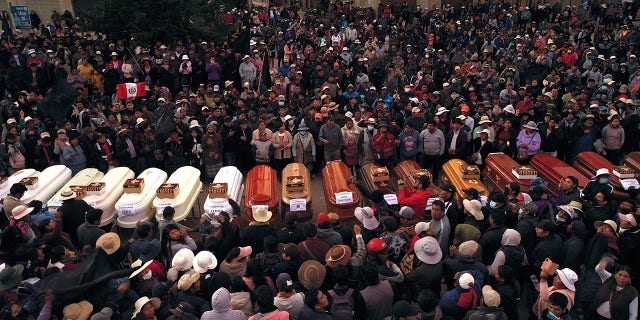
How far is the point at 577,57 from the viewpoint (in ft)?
44.5

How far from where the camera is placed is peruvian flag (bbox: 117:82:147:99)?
10.0 metres

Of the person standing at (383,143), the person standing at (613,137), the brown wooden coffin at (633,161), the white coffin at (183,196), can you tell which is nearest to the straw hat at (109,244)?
the white coffin at (183,196)

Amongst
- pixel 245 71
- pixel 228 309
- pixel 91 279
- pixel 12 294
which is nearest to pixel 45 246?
pixel 12 294

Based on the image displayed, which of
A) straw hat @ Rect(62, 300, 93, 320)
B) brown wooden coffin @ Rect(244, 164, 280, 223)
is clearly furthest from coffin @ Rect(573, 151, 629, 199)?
straw hat @ Rect(62, 300, 93, 320)

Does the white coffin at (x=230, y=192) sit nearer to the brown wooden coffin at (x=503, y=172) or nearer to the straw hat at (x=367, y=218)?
the straw hat at (x=367, y=218)

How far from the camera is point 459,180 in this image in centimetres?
714

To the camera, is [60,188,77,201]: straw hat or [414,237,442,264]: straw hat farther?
[60,188,77,201]: straw hat

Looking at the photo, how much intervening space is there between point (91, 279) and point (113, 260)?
1.31 feet

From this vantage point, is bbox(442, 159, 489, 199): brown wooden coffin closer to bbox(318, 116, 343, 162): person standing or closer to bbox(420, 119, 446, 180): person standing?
bbox(420, 119, 446, 180): person standing

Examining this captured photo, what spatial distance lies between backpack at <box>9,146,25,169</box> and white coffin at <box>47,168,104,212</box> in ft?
4.29

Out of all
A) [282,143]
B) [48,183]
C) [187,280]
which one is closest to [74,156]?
[48,183]

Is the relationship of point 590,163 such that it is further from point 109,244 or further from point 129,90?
point 129,90

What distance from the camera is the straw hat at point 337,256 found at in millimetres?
4492

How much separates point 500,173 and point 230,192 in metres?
4.22
